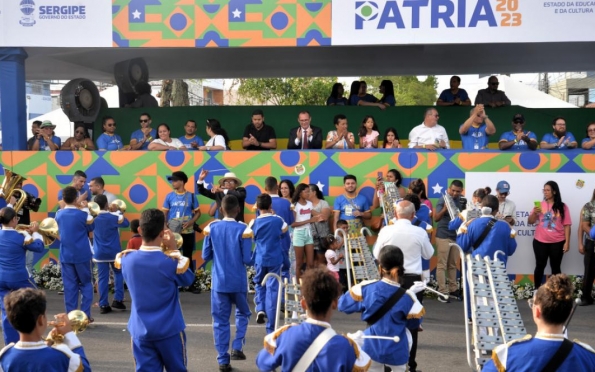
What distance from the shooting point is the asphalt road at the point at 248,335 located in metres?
8.30

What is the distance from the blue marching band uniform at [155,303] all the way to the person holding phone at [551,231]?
701 cm

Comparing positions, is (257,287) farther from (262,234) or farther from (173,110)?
(173,110)

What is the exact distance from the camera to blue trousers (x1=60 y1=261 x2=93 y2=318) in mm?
9680

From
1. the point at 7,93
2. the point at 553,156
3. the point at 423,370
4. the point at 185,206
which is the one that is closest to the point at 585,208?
the point at 553,156

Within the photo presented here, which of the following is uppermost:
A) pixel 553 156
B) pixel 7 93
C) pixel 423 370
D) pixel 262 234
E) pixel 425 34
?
pixel 425 34

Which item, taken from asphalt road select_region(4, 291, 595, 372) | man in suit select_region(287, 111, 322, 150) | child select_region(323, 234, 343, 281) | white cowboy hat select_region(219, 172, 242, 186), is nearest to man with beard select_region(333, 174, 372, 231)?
child select_region(323, 234, 343, 281)

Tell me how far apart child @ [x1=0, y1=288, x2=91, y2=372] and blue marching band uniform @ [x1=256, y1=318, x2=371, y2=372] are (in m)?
1.09

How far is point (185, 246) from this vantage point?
484 inches

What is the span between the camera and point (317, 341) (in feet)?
14.1

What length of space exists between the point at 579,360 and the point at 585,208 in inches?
318

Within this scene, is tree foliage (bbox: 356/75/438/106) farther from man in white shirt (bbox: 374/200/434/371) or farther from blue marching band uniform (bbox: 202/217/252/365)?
man in white shirt (bbox: 374/200/434/371)

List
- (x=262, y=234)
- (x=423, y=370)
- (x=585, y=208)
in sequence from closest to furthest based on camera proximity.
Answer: (x=423, y=370), (x=262, y=234), (x=585, y=208)

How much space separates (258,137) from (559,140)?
190 inches

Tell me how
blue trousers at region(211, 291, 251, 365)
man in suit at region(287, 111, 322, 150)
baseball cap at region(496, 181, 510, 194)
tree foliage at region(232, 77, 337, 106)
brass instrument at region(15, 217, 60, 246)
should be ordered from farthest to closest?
1. tree foliage at region(232, 77, 337, 106)
2. man in suit at region(287, 111, 322, 150)
3. baseball cap at region(496, 181, 510, 194)
4. brass instrument at region(15, 217, 60, 246)
5. blue trousers at region(211, 291, 251, 365)
